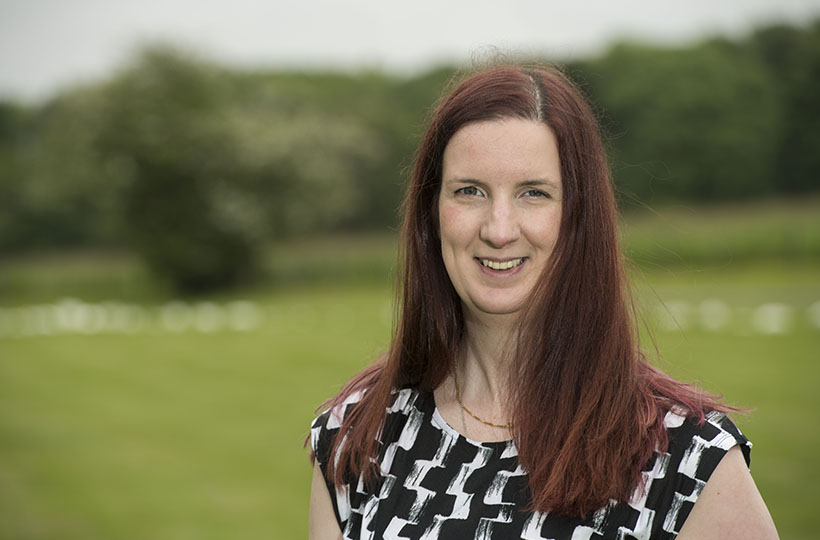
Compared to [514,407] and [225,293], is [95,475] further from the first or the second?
[225,293]

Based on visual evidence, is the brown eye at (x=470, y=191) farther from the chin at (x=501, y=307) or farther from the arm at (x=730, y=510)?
the arm at (x=730, y=510)

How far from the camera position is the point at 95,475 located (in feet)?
29.9

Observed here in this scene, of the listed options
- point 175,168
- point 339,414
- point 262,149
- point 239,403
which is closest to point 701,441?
point 339,414

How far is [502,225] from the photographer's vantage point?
2.00 m

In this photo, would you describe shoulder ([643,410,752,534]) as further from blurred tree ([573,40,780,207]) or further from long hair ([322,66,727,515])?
blurred tree ([573,40,780,207])

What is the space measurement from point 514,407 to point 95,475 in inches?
314

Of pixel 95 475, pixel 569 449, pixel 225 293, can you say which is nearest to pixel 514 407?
pixel 569 449

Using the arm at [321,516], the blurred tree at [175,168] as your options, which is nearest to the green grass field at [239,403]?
the arm at [321,516]

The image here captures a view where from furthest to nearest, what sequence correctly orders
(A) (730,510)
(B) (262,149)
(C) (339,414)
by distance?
1. (B) (262,149)
2. (C) (339,414)
3. (A) (730,510)

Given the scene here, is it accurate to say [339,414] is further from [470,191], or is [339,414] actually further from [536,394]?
[470,191]

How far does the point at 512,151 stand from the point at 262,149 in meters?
26.8

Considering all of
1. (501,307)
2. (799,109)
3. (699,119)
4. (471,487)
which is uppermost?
(799,109)

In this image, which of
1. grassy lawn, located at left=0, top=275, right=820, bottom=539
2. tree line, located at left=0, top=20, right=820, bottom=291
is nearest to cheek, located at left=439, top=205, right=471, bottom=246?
grassy lawn, located at left=0, top=275, right=820, bottom=539

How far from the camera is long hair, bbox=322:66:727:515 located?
6.27ft
